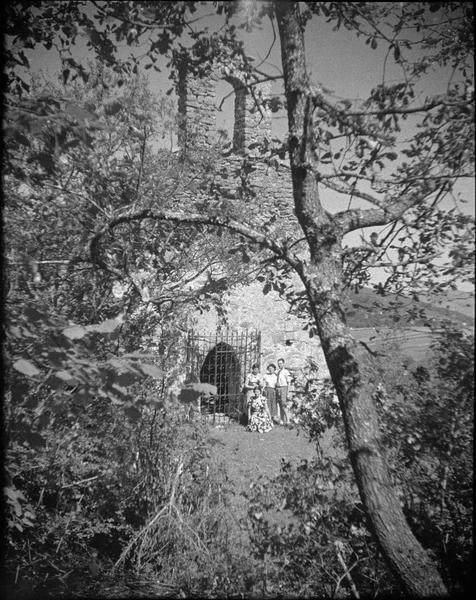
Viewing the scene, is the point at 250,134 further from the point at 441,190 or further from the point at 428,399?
the point at 428,399

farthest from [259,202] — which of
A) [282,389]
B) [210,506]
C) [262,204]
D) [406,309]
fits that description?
[210,506]

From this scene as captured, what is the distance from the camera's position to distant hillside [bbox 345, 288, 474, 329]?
5.42 ft

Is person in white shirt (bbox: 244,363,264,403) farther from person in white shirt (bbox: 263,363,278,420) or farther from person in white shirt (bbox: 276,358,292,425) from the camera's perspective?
person in white shirt (bbox: 276,358,292,425)

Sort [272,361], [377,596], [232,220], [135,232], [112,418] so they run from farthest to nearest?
[272,361] < [135,232] < [112,418] < [232,220] < [377,596]

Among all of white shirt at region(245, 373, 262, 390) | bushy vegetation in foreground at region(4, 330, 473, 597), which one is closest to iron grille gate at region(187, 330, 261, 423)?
white shirt at region(245, 373, 262, 390)

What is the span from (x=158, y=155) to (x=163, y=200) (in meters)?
1.01

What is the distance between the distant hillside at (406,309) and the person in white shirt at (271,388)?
559 cm

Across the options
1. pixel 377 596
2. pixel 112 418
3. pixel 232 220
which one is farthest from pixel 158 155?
pixel 377 596

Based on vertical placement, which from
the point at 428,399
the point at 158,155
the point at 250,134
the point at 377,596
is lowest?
the point at 377,596

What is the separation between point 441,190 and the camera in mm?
2107

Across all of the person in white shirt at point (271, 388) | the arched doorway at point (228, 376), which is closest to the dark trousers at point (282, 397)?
the person in white shirt at point (271, 388)

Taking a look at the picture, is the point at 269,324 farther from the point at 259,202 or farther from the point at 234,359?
the point at 259,202

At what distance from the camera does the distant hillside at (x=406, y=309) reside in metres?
1.65

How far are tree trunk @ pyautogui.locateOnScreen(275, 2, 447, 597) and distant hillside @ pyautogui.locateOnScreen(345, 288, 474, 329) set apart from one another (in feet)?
0.76
